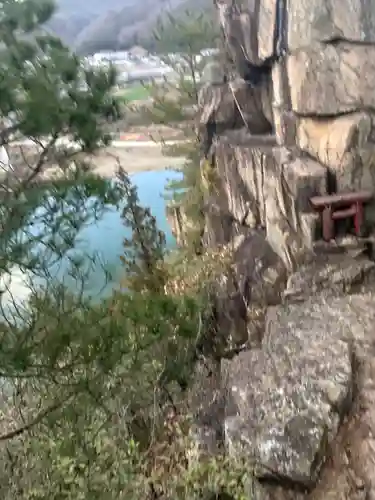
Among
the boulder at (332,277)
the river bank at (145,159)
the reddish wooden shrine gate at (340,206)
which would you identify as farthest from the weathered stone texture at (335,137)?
the river bank at (145,159)

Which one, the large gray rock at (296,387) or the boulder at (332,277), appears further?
the boulder at (332,277)

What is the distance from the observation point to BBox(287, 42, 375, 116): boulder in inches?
204

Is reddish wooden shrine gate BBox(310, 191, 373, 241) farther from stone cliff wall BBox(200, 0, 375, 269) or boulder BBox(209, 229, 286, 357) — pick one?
boulder BBox(209, 229, 286, 357)

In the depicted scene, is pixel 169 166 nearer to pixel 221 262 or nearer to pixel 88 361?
pixel 221 262

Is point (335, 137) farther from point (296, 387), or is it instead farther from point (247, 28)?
point (296, 387)

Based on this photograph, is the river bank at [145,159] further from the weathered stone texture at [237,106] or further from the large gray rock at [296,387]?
the large gray rock at [296,387]

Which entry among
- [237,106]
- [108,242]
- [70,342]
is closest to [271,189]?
[237,106]

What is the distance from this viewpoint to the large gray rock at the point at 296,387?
10.5ft

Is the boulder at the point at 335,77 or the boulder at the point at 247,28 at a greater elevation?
the boulder at the point at 247,28

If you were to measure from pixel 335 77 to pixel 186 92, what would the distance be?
304 centimetres

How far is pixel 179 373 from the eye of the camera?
15.9 ft

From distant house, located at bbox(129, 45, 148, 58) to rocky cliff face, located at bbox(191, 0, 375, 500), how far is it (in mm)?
979

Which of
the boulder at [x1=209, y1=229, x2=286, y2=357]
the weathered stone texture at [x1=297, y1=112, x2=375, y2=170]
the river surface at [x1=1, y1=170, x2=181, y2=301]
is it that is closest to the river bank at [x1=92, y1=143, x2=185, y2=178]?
the river surface at [x1=1, y1=170, x2=181, y2=301]

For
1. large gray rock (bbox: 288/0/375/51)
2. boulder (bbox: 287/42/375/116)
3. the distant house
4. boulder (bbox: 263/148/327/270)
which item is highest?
large gray rock (bbox: 288/0/375/51)
